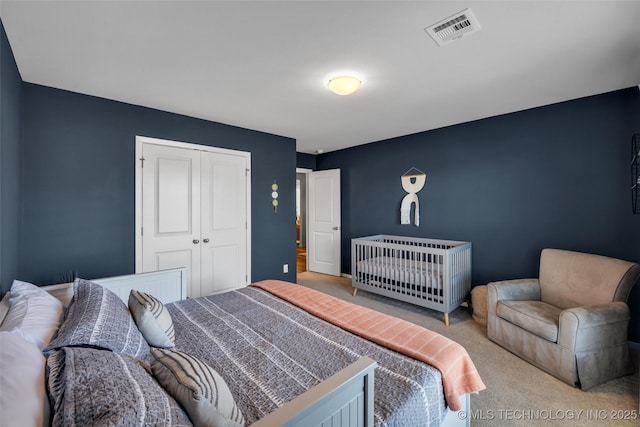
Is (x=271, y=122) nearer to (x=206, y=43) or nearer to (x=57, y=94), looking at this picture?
(x=206, y=43)

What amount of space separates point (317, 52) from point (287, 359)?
6.51 ft

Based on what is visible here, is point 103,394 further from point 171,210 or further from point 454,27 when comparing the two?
point 171,210

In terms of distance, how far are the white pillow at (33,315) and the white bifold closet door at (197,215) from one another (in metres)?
1.64

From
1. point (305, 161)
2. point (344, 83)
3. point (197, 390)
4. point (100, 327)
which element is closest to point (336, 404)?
point (197, 390)

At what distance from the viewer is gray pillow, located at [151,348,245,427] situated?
2.60 feet

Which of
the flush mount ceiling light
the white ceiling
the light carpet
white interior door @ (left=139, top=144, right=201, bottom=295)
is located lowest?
the light carpet

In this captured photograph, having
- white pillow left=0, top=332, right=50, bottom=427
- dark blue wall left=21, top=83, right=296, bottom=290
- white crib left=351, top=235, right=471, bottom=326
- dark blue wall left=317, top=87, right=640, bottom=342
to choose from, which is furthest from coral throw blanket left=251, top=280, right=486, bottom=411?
dark blue wall left=317, top=87, right=640, bottom=342

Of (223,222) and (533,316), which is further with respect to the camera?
(223,222)

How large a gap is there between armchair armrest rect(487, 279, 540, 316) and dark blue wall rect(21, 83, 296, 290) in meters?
3.71

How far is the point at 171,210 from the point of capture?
3229mm

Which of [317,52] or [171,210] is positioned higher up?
[317,52]

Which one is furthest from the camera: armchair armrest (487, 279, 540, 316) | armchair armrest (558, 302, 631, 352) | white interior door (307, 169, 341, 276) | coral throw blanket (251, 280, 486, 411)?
white interior door (307, 169, 341, 276)

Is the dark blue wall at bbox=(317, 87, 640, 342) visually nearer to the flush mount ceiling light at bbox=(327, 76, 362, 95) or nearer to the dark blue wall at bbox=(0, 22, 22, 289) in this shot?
the flush mount ceiling light at bbox=(327, 76, 362, 95)

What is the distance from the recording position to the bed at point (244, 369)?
2.48ft
